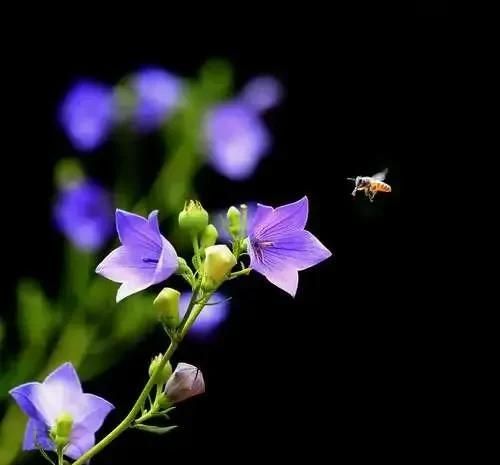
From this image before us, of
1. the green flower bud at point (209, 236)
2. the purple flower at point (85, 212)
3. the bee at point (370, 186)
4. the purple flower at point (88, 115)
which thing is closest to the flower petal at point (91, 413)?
the green flower bud at point (209, 236)

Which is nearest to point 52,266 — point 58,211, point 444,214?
point 58,211

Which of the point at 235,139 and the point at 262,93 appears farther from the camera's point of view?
the point at 262,93

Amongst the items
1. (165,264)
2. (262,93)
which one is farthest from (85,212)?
(165,264)

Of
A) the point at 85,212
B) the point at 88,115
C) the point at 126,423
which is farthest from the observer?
the point at 88,115

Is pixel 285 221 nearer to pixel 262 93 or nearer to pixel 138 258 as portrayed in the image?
pixel 138 258

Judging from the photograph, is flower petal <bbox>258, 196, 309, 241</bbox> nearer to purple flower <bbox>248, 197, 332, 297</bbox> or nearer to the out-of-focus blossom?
purple flower <bbox>248, 197, 332, 297</bbox>

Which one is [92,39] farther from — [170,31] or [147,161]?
[147,161]

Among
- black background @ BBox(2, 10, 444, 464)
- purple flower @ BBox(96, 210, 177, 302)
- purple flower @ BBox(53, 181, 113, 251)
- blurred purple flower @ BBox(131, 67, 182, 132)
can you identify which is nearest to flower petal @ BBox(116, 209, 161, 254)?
purple flower @ BBox(96, 210, 177, 302)
